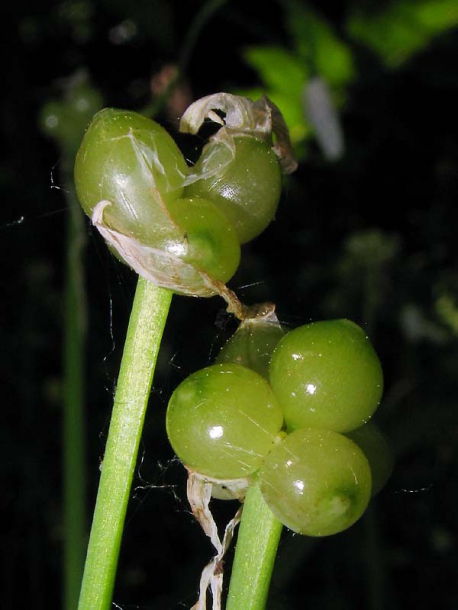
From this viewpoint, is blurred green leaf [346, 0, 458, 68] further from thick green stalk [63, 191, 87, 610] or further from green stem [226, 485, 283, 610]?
green stem [226, 485, 283, 610]

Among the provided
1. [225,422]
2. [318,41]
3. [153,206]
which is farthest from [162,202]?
[318,41]

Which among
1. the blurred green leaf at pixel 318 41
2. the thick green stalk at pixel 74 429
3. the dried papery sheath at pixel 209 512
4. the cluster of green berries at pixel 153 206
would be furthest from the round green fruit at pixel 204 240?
the blurred green leaf at pixel 318 41

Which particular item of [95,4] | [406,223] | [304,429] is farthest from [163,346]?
[304,429]

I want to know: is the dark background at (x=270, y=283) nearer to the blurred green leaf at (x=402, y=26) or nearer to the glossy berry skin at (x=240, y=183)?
the blurred green leaf at (x=402, y=26)

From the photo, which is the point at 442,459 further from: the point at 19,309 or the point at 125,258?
the point at 125,258

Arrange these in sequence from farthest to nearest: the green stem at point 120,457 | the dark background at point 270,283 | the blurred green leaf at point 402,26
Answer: the blurred green leaf at point 402,26 → the dark background at point 270,283 → the green stem at point 120,457

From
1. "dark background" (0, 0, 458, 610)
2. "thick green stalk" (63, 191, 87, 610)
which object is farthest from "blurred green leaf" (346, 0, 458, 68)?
"thick green stalk" (63, 191, 87, 610)
